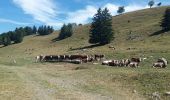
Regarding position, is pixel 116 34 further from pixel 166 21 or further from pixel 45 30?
pixel 45 30

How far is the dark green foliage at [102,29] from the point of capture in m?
96.1

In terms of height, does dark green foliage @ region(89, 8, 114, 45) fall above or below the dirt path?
above

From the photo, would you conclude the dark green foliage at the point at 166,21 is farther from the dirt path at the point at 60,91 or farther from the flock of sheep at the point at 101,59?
the dirt path at the point at 60,91

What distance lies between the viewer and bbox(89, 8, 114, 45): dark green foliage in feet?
315

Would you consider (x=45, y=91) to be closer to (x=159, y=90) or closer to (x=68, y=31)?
(x=159, y=90)

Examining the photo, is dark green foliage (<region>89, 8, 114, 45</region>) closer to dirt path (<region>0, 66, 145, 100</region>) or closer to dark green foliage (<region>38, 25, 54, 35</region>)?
dirt path (<region>0, 66, 145, 100</region>)

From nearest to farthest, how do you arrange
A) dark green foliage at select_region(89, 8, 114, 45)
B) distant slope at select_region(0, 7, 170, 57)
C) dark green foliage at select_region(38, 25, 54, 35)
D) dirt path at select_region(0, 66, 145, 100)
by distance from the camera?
dirt path at select_region(0, 66, 145, 100)
dark green foliage at select_region(89, 8, 114, 45)
distant slope at select_region(0, 7, 170, 57)
dark green foliage at select_region(38, 25, 54, 35)

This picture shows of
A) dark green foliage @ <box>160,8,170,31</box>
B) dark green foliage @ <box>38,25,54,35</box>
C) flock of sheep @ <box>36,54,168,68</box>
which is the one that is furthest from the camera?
dark green foliage @ <box>38,25,54,35</box>

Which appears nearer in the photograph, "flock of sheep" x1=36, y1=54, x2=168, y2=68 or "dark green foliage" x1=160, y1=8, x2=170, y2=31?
"flock of sheep" x1=36, y1=54, x2=168, y2=68

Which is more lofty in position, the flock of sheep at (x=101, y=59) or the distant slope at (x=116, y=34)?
the distant slope at (x=116, y=34)

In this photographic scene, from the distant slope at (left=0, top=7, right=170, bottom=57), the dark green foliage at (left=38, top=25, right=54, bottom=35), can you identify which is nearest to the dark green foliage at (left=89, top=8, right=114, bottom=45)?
the distant slope at (left=0, top=7, right=170, bottom=57)

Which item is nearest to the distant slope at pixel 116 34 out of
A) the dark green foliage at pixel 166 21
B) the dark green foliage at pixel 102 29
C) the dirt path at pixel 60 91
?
the dark green foliage at pixel 166 21

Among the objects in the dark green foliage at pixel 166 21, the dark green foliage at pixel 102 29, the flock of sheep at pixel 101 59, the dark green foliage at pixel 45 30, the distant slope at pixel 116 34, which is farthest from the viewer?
the dark green foliage at pixel 45 30

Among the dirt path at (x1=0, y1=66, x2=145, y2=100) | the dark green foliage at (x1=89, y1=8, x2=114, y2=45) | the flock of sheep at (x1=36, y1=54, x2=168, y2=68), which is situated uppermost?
the dark green foliage at (x1=89, y1=8, x2=114, y2=45)
